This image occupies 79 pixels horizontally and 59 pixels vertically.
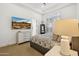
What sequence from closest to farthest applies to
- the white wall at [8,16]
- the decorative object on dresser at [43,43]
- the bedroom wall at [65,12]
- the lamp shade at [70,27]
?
the lamp shade at [70,27], the bedroom wall at [65,12], the decorative object on dresser at [43,43], the white wall at [8,16]

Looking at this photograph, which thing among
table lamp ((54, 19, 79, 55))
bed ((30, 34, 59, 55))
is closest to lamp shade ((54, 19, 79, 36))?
table lamp ((54, 19, 79, 55))

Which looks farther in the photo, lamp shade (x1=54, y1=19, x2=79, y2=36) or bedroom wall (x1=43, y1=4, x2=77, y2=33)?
bedroom wall (x1=43, y1=4, x2=77, y2=33)

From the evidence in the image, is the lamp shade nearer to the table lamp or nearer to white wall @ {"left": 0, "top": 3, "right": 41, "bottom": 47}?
the table lamp

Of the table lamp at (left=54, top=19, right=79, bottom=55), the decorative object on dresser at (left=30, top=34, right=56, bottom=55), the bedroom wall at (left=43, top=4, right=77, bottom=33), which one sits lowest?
the decorative object on dresser at (left=30, top=34, right=56, bottom=55)

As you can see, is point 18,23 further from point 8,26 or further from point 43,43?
point 43,43

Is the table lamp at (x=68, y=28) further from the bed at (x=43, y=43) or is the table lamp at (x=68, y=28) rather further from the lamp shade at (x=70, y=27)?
the bed at (x=43, y=43)

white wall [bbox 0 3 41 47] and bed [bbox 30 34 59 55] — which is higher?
white wall [bbox 0 3 41 47]

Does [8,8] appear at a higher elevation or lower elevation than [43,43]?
higher

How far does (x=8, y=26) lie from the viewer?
108 inches

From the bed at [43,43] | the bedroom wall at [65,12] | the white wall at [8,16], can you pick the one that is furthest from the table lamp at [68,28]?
the white wall at [8,16]

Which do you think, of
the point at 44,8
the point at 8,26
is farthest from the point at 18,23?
the point at 44,8

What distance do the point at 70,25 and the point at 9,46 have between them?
237 cm

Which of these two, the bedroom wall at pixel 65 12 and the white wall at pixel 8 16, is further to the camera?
the white wall at pixel 8 16

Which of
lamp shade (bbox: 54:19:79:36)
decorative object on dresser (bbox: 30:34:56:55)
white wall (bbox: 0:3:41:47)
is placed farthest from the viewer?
white wall (bbox: 0:3:41:47)
